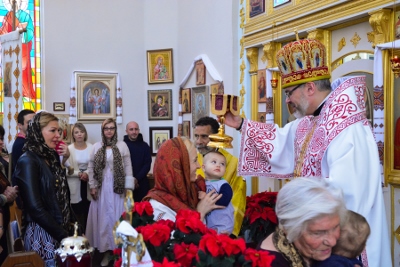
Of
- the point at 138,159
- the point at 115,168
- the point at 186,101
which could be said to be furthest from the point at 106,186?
the point at 186,101

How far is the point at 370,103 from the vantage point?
512 centimetres

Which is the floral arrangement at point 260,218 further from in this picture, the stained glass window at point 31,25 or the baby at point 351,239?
the stained glass window at point 31,25

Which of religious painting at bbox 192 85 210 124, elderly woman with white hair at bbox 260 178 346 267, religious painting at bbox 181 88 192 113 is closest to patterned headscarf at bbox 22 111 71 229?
elderly woman with white hair at bbox 260 178 346 267

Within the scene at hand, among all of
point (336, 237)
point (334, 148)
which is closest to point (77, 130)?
point (334, 148)

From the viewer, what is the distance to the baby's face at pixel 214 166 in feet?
11.8

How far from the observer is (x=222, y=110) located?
3.56m

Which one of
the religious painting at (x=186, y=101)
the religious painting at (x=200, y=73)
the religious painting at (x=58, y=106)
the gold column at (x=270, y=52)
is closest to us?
the gold column at (x=270, y=52)

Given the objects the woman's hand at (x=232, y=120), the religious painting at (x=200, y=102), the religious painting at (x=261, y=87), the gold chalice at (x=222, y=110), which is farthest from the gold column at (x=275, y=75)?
the gold chalice at (x=222, y=110)

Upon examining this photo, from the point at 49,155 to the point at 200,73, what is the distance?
570 centimetres

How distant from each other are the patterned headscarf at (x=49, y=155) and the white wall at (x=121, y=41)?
5.71m

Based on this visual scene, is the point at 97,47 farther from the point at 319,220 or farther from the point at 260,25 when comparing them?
the point at 319,220

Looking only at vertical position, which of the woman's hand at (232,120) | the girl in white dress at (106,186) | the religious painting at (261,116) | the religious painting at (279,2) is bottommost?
the girl in white dress at (106,186)

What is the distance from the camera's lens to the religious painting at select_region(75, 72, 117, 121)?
10078mm

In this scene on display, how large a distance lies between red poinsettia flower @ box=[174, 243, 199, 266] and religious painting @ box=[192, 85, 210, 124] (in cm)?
645
